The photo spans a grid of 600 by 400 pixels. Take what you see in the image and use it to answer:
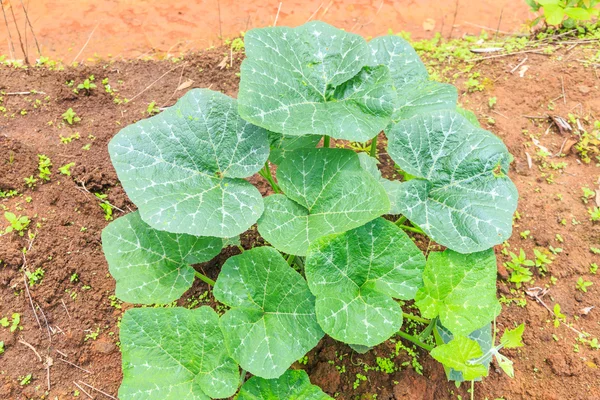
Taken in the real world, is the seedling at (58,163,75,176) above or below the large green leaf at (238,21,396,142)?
below

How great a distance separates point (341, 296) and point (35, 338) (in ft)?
4.83

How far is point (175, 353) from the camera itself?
1.88 metres

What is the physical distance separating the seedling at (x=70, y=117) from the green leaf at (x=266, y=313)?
1.77 meters

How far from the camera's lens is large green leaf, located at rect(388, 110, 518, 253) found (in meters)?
1.93

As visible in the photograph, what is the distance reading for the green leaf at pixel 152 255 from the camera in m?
1.98

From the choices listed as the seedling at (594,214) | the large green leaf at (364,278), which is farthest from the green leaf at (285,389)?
the seedling at (594,214)

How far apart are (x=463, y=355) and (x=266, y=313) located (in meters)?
0.76

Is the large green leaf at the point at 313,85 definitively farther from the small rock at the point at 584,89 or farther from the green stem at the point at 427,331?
the small rock at the point at 584,89

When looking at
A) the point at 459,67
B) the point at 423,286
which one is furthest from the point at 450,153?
the point at 459,67

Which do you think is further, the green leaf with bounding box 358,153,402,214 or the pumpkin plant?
the green leaf with bounding box 358,153,402,214

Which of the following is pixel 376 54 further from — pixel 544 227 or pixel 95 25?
pixel 95 25

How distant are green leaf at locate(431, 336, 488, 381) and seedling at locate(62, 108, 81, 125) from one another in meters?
2.57

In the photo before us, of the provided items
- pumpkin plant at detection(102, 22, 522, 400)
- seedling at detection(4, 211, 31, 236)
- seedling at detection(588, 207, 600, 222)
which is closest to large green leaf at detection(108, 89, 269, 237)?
pumpkin plant at detection(102, 22, 522, 400)

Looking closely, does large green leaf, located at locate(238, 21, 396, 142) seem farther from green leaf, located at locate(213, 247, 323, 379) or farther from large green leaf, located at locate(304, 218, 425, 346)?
green leaf, located at locate(213, 247, 323, 379)
